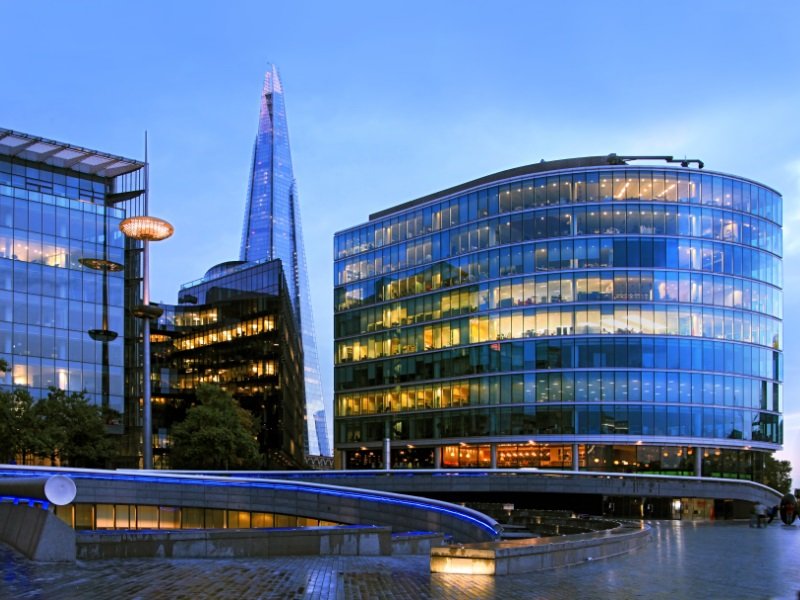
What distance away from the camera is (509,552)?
61.8ft

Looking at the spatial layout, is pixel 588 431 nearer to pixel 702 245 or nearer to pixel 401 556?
pixel 702 245

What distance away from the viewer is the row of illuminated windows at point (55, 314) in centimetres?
6588

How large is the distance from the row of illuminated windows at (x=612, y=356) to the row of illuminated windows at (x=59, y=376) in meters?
34.1

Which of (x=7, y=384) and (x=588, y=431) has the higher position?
(x=7, y=384)

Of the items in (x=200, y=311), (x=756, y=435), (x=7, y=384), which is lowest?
(x=756, y=435)

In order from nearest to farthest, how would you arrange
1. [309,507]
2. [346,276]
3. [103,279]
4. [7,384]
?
[309,507]
[7,384]
[103,279]
[346,276]

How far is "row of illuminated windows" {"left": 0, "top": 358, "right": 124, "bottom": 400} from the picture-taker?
65375mm

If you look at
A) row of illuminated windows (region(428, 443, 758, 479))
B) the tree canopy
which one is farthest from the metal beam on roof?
row of illuminated windows (region(428, 443, 758, 479))

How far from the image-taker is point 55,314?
68.0 meters

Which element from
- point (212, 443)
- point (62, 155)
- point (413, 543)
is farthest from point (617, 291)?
point (413, 543)

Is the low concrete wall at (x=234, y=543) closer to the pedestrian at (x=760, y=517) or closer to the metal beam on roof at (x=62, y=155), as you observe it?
the pedestrian at (x=760, y=517)

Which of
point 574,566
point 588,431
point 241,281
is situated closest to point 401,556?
point 574,566

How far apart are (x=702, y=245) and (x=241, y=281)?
6333 cm

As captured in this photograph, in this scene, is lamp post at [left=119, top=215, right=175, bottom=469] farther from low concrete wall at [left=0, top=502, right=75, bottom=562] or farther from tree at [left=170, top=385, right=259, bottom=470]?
low concrete wall at [left=0, top=502, right=75, bottom=562]
